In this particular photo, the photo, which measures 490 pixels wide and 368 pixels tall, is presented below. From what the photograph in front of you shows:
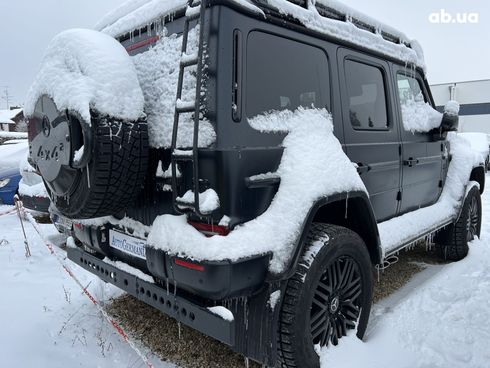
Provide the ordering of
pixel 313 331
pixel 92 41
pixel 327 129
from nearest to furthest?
pixel 92 41 → pixel 313 331 → pixel 327 129

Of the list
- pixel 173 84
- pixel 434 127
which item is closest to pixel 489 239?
pixel 434 127

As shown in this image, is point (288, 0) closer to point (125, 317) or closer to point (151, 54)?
point (151, 54)

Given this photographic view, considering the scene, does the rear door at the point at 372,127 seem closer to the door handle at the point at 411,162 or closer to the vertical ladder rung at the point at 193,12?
the door handle at the point at 411,162

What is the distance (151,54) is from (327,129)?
1.17 meters

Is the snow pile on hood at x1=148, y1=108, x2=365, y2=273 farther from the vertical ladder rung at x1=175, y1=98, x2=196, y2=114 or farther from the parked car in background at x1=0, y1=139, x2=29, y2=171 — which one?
the parked car in background at x1=0, y1=139, x2=29, y2=171

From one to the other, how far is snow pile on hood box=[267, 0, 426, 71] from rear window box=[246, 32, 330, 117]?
15 centimetres

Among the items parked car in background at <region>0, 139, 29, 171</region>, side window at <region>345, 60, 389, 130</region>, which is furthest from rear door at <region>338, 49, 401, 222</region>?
parked car in background at <region>0, 139, 29, 171</region>

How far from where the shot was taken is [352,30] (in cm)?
269

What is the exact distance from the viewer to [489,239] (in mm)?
5145

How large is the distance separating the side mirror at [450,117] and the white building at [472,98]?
2491 centimetres

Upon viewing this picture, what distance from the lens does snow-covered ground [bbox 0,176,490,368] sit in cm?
248

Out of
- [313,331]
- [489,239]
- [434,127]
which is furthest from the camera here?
[489,239]

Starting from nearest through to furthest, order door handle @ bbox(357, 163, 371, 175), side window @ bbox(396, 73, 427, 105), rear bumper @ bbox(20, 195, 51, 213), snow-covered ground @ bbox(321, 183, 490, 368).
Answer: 1. snow-covered ground @ bbox(321, 183, 490, 368)
2. door handle @ bbox(357, 163, 371, 175)
3. side window @ bbox(396, 73, 427, 105)
4. rear bumper @ bbox(20, 195, 51, 213)

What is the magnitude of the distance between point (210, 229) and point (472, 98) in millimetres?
29621
